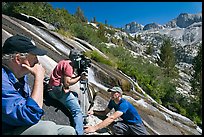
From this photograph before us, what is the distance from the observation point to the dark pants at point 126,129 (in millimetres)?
6113

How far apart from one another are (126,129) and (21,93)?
11.4 feet

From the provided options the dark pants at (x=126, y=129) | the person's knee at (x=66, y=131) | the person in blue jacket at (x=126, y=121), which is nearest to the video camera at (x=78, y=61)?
the person in blue jacket at (x=126, y=121)

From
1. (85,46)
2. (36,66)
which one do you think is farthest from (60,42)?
(36,66)

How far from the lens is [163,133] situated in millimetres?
8664

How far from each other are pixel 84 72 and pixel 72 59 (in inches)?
12.5

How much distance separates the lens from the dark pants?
6113mm

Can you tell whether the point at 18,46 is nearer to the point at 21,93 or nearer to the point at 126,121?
the point at 21,93

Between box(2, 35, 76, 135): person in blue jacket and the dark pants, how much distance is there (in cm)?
305

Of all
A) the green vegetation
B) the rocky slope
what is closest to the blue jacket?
the rocky slope

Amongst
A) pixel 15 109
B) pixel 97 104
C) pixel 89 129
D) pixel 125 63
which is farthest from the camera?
pixel 125 63

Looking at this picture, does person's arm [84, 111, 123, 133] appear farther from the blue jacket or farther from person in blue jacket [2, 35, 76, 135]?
the blue jacket

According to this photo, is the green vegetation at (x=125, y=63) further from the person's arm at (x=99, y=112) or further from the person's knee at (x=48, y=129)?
the person's knee at (x=48, y=129)

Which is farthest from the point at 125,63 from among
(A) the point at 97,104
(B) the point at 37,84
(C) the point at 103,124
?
(B) the point at 37,84

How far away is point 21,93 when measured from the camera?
3.07m
